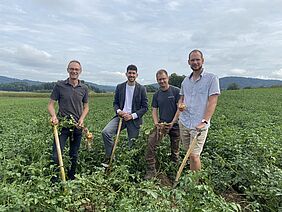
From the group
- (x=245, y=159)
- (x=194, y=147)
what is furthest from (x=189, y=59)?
(x=245, y=159)

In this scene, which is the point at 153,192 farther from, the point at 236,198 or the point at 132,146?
the point at 132,146

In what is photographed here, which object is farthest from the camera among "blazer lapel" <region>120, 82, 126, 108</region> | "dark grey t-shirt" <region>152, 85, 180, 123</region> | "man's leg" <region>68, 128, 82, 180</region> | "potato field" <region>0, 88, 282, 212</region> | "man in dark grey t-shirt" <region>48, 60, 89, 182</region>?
"blazer lapel" <region>120, 82, 126, 108</region>

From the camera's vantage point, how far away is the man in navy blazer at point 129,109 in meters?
5.42

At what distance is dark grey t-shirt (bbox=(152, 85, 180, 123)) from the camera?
5227 millimetres

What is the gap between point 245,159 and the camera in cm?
460

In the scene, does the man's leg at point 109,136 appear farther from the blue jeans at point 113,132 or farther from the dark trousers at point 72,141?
the dark trousers at point 72,141

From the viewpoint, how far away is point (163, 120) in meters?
5.32

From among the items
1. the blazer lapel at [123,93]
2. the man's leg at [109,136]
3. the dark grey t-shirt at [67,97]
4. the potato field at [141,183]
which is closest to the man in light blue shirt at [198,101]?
the potato field at [141,183]

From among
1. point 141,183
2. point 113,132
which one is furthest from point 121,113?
point 141,183

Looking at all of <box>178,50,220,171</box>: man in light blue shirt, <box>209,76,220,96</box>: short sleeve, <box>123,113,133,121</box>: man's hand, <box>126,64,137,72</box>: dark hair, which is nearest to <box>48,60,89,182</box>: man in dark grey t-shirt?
<box>123,113,133,121</box>: man's hand

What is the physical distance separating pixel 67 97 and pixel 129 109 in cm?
118

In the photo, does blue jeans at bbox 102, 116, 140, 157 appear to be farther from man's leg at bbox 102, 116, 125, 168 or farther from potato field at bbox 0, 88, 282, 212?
potato field at bbox 0, 88, 282, 212

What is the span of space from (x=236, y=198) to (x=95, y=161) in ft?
8.39

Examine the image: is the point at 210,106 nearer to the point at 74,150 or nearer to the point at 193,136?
the point at 193,136
